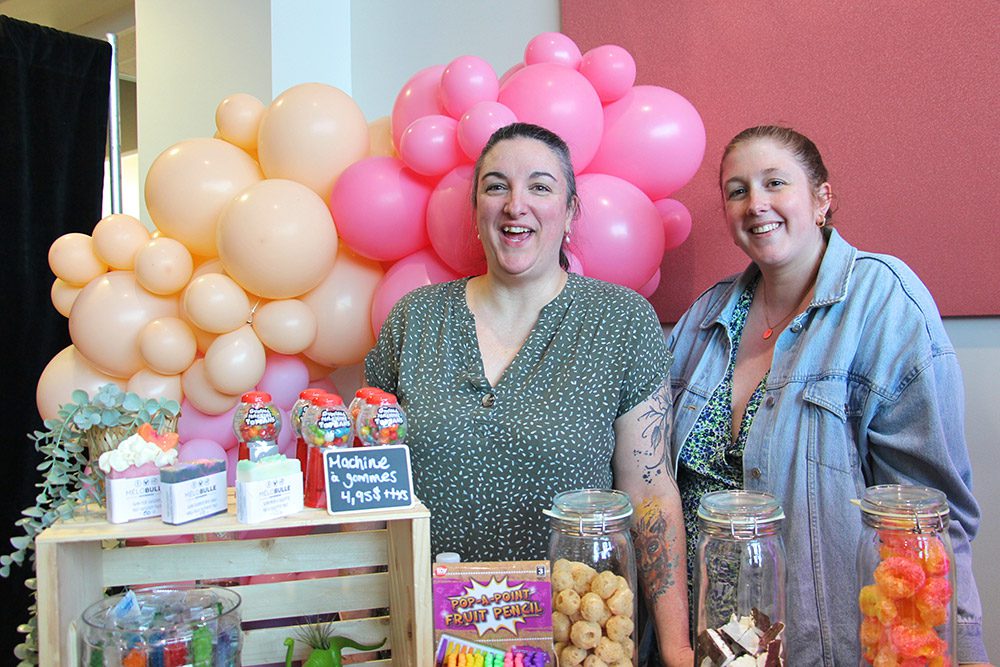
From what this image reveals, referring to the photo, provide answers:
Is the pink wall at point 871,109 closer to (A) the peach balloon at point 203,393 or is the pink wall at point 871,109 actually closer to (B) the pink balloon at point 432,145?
Answer: (B) the pink balloon at point 432,145

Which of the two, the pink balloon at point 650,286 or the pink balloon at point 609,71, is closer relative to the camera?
the pink balloon at point 609,71

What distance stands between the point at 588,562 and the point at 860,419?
2.18 ft

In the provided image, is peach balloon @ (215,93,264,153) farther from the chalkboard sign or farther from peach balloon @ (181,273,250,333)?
the chalkboard sign

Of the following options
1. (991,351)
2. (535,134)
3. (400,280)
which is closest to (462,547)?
(400,280)

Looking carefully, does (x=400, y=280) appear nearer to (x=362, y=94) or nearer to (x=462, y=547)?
(x=462, y=547)

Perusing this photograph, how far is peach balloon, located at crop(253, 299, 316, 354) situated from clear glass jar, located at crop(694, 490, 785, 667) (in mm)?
1112

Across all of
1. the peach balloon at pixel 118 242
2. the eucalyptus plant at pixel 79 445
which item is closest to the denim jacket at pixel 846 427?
the eucalyptus plant at pixel 79 445

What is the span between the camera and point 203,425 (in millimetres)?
1866

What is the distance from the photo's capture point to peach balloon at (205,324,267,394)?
1754 mm

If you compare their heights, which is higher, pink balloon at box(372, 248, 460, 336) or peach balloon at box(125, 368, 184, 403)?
pink balloon at box(372, 248, 460, 336)

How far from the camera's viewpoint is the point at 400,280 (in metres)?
1.83

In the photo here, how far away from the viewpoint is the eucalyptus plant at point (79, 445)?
3.53 ft

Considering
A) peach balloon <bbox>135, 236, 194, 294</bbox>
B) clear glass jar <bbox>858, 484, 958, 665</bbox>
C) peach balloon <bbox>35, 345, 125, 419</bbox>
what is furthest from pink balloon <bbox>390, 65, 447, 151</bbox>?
clear glass jar <bbox>858, 484, 958, 665</bbox>

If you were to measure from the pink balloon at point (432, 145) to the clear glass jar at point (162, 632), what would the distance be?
1.03 meters
